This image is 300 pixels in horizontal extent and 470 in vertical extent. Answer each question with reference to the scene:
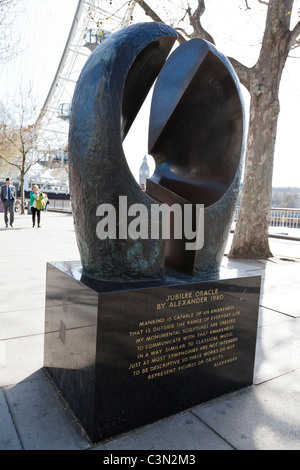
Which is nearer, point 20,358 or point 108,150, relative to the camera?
point 108,150

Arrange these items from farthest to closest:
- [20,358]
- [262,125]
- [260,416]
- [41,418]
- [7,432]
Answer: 1. [262,125]
2. [20,358]
3. [260,416]
4. [41,418]
5. [7,432]

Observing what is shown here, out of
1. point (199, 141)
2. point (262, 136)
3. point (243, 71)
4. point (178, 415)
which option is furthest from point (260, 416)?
point (243, 71)

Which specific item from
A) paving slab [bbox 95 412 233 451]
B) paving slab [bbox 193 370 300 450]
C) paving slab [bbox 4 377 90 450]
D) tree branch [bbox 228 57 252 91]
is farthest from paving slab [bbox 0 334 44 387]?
tree branch [bbox 228 57 252 91]

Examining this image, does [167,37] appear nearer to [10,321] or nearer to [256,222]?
[10,321]

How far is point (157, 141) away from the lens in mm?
3090

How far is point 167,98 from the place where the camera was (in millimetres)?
2955

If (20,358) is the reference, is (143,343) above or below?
above

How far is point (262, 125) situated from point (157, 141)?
636 cm

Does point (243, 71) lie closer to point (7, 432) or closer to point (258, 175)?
point (258, 175)

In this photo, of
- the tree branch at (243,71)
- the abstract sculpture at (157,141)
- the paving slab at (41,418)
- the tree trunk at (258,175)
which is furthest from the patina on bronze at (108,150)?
the tree branch at (243,71)

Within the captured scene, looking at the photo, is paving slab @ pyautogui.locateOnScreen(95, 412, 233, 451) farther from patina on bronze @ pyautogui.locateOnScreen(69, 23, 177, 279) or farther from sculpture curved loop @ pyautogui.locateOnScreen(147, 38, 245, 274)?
sculpture curved loop @ pyautogui.locateOnScreen(147, 38, 245, 274)

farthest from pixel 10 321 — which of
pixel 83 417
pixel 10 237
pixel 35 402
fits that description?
pixel 10 237
